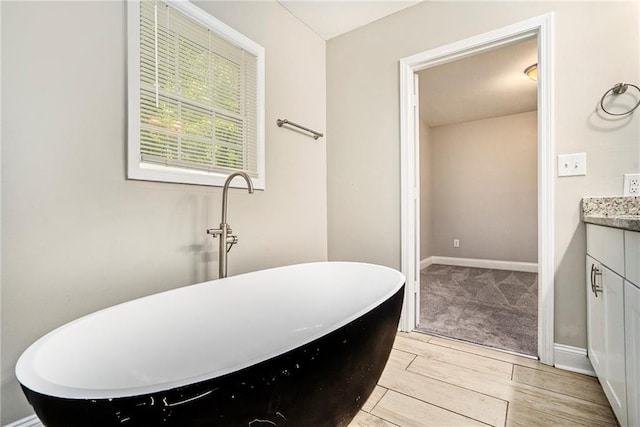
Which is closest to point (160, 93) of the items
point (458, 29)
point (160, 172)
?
point (160, 172)

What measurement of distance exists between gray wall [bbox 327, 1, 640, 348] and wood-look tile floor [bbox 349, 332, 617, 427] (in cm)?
30

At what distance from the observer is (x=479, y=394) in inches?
54.6

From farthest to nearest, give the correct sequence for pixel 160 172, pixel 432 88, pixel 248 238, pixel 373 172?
pixel 432 88 → pixel 373 172 → pixel 248 238 → pixel 160 172

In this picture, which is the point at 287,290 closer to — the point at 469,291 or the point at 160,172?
the point at 160,172

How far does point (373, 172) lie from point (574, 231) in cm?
128

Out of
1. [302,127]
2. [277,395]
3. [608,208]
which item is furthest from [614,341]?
[302,127]

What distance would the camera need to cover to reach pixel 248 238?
1909 millimetres

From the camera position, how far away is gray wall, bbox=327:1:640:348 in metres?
1.49

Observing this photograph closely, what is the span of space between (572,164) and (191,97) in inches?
82.3

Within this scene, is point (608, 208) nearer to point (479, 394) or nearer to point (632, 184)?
point (632, 184)

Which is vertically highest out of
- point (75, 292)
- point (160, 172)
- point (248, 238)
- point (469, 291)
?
point (160, 172)

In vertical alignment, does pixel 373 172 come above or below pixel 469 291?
above

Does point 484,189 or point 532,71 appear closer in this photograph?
point 532,71

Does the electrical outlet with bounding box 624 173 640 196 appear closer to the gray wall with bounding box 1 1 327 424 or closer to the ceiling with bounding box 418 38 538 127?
the ceiling with bounding box 418 38 538 127
